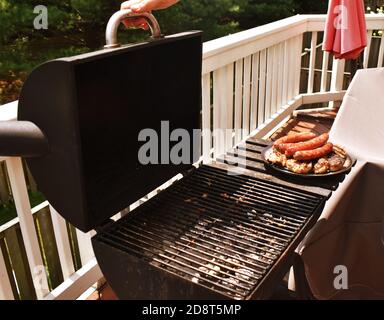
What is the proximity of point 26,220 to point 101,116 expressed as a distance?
28.3 inches

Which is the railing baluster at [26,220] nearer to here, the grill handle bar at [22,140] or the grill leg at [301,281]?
the grill handle bar at [22,140]

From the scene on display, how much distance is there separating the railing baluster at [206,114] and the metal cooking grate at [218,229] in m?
1.03

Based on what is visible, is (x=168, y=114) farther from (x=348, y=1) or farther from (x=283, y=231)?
(x=348, y=1)

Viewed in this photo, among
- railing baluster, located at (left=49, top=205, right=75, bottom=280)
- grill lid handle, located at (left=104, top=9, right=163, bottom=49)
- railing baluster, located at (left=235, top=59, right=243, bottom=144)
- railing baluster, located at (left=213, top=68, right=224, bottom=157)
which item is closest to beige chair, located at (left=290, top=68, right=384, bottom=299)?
grill lid handle, located at (left=104, top=9, right=163, bottom=49)

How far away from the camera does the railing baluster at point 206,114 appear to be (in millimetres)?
2992

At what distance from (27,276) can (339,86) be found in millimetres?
4462

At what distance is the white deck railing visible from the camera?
1.98 meters

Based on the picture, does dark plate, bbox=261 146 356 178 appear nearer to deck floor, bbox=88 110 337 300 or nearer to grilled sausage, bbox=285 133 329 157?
grilled sausage, bbox=285 133 329 157

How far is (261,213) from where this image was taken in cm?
176

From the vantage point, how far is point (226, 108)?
3.43 meters

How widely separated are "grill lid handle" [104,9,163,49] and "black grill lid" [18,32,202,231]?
7 centimetres

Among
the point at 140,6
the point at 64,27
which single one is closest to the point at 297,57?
the point at 140,6

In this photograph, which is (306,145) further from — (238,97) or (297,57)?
(297,57)
